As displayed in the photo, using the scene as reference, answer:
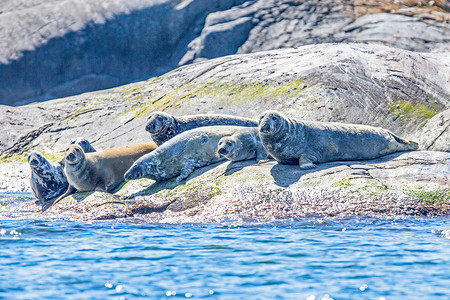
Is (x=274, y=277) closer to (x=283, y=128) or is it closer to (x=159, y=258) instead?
(x=159, y=258)

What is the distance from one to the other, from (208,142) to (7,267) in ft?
15.1

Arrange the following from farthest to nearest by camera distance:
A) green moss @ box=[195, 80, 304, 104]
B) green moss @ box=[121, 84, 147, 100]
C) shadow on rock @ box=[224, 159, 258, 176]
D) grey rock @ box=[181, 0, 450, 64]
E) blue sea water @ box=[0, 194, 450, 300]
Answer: grey rock @ box=[181, 0, 450, 64], green moss @ box=[121, 84, 147, 100], green moss @ box=[195, 80, 304, 104], shadow on rock @ box=[224, 159, 258, 176], blue sea water @ box=[0, 194, 450, 300]

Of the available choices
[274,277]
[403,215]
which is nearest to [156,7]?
[403,215]

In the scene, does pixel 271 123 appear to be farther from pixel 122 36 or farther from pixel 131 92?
pixel 122 36

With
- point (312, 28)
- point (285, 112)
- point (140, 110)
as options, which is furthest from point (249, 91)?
point (312, 28)

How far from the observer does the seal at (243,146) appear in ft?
30.1

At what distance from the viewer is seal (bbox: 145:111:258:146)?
36.4 feet

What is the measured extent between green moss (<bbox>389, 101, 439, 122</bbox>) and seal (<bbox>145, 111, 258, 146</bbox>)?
3.45 metres

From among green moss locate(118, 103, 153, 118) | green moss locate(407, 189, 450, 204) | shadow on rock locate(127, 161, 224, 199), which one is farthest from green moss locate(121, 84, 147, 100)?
green moss locate(407, 189, 450, 204)

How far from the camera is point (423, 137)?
10.5m

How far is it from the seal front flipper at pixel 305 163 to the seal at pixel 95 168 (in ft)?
10.2

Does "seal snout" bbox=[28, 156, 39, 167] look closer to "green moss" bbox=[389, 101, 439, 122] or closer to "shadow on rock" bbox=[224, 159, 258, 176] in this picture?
"shadow on rock" bbox=[224, 159, 258, 176]

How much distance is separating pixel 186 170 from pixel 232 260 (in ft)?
12.4

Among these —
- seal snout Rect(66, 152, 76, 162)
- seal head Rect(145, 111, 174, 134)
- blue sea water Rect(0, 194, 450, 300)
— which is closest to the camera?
blue sea water Rect(0, 194, 450, 300)
